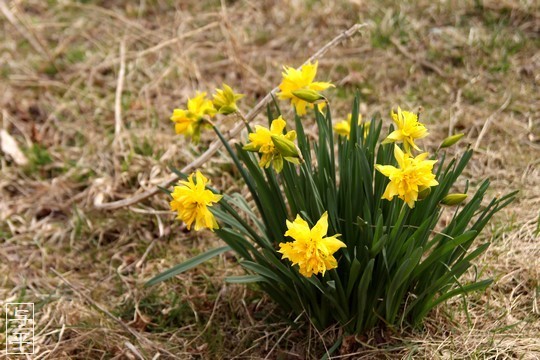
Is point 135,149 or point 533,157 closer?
point 533,157

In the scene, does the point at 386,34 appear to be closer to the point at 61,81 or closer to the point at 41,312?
the point at 61,81

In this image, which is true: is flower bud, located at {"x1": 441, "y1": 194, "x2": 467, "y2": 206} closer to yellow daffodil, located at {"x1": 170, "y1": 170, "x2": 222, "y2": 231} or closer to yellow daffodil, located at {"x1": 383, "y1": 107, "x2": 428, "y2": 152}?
yellow daffodil, located at {"x1": 383, "y1": 107, "x2": 428, "y2": 152}

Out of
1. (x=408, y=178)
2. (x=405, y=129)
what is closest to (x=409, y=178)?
(x=408, y=178)

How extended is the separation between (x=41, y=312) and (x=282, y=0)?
2812mm

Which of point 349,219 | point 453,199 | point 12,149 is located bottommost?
point 12,149

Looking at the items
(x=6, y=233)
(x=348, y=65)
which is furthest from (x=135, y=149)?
(x=348, y=65)

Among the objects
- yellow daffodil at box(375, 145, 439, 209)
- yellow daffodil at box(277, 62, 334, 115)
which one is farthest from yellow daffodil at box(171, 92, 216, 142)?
yellow daffodil at box(375, 145, 439, 209)

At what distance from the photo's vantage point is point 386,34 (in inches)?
151

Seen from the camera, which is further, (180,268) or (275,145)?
(180,268)

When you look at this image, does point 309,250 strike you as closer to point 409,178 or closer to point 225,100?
point 409,178

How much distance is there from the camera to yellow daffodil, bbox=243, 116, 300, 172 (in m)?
1.71

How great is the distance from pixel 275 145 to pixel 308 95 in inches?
9.7

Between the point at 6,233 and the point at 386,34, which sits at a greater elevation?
the point at 386,34

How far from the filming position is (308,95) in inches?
73.7
